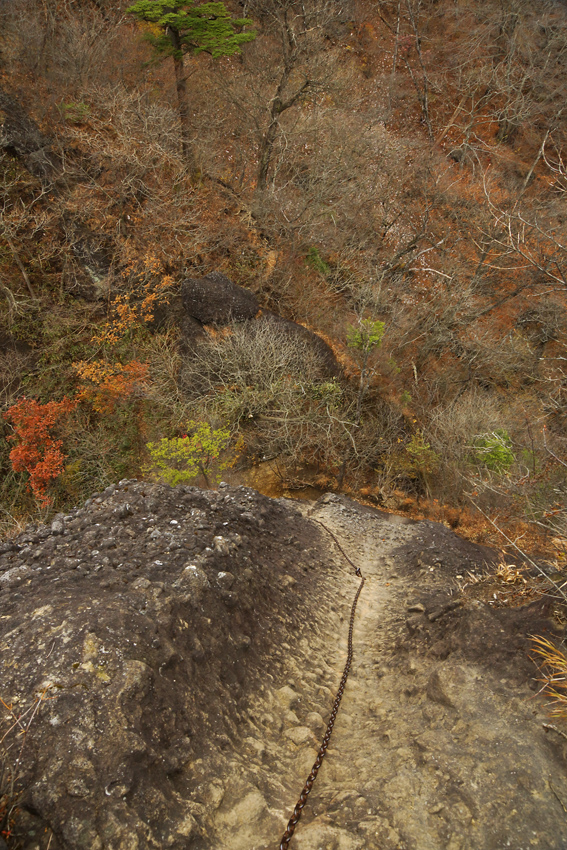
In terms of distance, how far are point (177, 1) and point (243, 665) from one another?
724 inches

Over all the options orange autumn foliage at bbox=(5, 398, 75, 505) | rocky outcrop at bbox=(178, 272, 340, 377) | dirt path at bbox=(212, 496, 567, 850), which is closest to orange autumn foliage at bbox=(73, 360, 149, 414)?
orange autumn foliage at bbox=(5, 398, 75, 505)

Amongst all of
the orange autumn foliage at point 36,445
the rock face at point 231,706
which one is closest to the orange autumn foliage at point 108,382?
A: the orange autumn foliage at point 36,445

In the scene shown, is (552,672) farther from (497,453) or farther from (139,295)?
Answer: (139,295)

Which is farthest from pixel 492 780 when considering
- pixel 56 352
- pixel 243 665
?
pixel 56 352

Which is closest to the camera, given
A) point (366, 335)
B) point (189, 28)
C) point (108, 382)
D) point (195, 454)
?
point (195, 454)

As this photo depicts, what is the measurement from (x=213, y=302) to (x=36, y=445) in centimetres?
687

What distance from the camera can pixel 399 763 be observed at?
12.1 feet

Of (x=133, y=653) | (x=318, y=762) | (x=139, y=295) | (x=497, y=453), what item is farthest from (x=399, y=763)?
(x=139, y=295)

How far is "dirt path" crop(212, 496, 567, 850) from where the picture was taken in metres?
3.10

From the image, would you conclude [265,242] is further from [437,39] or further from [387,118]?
[437,39]

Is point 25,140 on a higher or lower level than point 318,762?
higher

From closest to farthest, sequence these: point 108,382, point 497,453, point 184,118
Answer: point 497,453
point 108,382
point 184,118

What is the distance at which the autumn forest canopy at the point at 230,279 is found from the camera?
1313 cm

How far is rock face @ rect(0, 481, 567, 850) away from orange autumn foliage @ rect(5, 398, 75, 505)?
26.0ft
